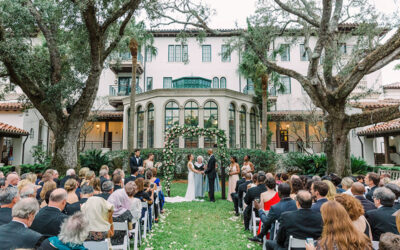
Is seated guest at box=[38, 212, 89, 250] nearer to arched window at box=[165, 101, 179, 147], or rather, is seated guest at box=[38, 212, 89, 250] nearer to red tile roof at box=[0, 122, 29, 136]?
red tile roof at box=[0, 122, 29, 136]

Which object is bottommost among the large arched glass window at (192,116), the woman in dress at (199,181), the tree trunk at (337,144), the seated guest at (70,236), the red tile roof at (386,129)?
the woman in dress at (199,181)

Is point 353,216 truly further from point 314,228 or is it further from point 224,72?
point 224,72

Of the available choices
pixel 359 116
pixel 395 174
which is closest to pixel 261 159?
pixel 395 174

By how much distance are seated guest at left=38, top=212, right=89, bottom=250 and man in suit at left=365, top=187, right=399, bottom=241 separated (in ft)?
12.7

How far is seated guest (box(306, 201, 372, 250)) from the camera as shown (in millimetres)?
2439

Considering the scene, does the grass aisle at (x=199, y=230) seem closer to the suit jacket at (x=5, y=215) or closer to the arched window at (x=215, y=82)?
the suit jacket at (x=5, y=215)

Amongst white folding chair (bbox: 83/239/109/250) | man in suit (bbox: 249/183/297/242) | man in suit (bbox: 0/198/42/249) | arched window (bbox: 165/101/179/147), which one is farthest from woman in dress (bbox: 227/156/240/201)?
arched window (bbox: 165/101/179/147)

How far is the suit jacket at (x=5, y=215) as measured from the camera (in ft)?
10.8

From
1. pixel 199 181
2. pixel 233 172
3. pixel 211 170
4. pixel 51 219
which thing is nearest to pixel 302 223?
pixel 51 219

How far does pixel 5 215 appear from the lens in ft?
10.9

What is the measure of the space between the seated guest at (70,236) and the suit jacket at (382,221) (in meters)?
3.87

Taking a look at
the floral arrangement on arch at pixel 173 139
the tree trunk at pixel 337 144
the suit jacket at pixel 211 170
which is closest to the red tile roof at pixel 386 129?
the tree trunk at pixel 337 144

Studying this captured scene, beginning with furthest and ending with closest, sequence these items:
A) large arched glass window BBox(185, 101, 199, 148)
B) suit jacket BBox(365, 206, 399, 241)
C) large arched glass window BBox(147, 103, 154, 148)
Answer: large arched glass window BBox(147, 103, 154, 148) → large arched glass window BBox(185, 101, 199, 148) → suit jacket BBox(365, 206, 399, 241)

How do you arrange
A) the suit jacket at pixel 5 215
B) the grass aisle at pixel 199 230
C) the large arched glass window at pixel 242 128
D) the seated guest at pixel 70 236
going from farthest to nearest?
the large arched glass window at pixel 242 128 < the grass aisle at pixel 199 230 < the suit jacket at pixel 5 215 < the seated guest at pixel 70 236
